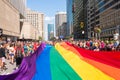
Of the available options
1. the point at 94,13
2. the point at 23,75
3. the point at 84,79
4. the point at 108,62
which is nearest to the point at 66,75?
the point at 84,79

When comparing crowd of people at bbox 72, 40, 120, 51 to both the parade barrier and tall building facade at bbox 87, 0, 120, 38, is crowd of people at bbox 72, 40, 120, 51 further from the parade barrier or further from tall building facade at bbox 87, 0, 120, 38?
tall building facade at bbox 87, 0, 120, 38

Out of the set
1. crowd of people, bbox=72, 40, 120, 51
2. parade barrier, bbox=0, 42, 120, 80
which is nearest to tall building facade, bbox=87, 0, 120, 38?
crowd of people, bbox=72, 40, 120, 51

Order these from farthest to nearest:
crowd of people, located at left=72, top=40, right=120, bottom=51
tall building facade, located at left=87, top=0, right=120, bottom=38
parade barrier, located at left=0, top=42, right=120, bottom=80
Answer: tall building facade, located at left=87, top=0, right=120, bottom=38 < crowd of people, located at left=72, top=40, right=120, bottom=51 < parade barrier, located at left=0, top=42, right=120, bottom=80

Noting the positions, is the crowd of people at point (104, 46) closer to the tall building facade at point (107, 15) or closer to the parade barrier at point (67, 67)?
the parade barrier at point (67, 67)

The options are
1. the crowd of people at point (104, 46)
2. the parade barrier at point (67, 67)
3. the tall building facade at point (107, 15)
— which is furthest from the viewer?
the tall building facade at point (107, 15)

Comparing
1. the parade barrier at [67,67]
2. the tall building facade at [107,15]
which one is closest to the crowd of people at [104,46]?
the parade barrier at [67,67]

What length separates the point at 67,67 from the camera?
7516mm

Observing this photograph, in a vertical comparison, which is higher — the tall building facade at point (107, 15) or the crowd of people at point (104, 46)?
the tall building facade at point (107, 15)

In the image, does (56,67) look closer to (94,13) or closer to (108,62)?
(108,62)

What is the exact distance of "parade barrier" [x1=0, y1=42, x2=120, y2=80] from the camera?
6.93m

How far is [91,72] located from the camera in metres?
7.25

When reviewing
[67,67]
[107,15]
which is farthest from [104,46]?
[107,15]

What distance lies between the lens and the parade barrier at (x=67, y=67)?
6.93m

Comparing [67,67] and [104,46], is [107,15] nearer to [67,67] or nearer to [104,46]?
[104,46]
